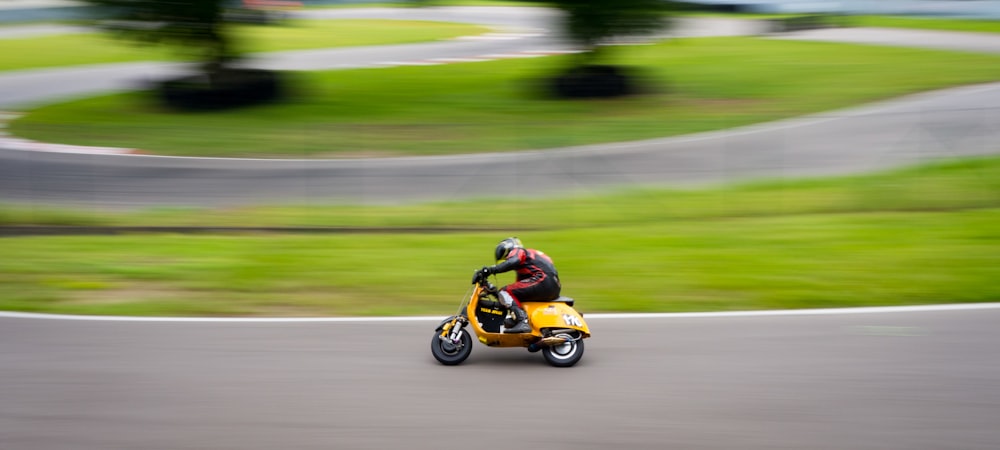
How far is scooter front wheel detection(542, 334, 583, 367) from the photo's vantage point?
25.6ft

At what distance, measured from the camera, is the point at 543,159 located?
1582 centimetres

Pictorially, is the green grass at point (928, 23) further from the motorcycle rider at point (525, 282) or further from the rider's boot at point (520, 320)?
the rider's boot at point (520, 320)

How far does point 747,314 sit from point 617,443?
3317 mm

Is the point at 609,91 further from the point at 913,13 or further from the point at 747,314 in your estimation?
the point at 913,13

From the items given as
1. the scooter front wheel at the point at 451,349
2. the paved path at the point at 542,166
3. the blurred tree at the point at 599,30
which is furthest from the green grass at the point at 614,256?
the blurred tree at the point at 599,30

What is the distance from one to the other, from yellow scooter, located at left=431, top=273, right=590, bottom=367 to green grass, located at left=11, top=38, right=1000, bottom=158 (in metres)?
9.79

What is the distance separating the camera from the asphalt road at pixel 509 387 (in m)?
6.48

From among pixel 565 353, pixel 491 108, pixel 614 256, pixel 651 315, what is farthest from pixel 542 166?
pixel 565 353

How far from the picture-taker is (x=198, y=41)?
22.5 meters

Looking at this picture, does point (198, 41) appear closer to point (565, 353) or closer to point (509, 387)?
point (565, 353)

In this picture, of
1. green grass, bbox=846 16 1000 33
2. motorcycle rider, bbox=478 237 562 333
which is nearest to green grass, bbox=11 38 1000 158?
green grass, bbox=846 16 1000 33

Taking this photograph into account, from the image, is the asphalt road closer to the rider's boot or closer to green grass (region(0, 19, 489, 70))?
the rider's boot

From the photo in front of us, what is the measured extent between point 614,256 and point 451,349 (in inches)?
168

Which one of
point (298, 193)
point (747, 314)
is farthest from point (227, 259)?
point (747, 314)
